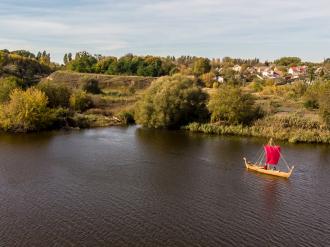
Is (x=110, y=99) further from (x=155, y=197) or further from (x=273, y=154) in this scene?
(x=155, y=197)

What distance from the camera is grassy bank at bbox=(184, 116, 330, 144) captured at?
6456cm

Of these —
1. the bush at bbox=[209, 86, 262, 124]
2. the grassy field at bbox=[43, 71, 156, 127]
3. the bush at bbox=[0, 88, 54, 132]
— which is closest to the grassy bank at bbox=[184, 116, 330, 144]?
the bush at bbox=[209, 86, 262, 124]

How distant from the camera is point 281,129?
2694 inches

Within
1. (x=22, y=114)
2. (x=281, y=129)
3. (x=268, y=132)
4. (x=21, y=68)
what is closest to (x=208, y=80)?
(x=21, y=68)

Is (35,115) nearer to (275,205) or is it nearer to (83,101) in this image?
(83,101)

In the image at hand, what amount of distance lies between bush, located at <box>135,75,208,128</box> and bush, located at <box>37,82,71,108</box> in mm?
17193

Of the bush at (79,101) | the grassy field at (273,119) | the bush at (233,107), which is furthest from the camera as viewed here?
the bush at (79,101)

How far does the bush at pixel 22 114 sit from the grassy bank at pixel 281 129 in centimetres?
2598

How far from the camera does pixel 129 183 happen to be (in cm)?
4122

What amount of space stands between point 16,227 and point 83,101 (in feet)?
205

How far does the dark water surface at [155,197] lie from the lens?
29453 mm

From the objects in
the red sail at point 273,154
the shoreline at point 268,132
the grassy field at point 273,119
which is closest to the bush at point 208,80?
the grassy field at point 273,119

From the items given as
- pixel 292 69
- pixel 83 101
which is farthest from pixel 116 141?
pixel 292 69

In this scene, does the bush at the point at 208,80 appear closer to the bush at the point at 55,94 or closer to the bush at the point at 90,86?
the bush at the point at 90,86
